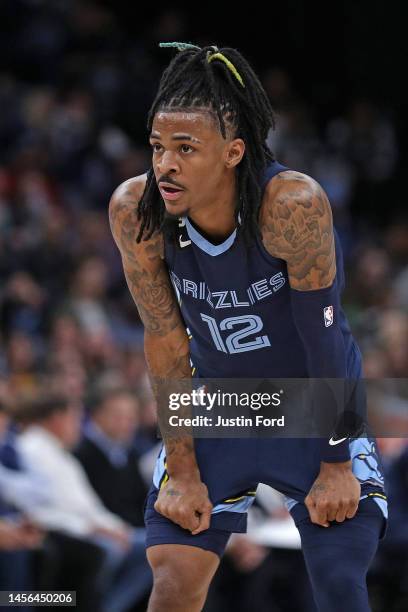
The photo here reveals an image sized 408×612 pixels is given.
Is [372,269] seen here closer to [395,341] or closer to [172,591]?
[395,341]

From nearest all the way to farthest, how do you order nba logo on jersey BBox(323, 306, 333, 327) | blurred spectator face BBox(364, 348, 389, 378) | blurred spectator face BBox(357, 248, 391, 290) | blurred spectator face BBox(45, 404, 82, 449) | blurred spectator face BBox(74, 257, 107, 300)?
nba logo on jersey BBox(323, 306, 333, 327) < blurred spectator face BBox(45, 404, 82, 449) < blurred spectator face BBox(364, 348, 389, 378) < blurred spectator face BBox(74, 257, 107, 300) < blurred spectator face BBox(357, 248, 391, 290)

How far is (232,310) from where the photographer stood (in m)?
3.64

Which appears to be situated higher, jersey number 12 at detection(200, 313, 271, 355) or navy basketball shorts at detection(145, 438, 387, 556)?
jersey number 12 at detection(200, 313, 271, 355)

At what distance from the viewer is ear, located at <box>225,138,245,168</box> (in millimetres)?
3486

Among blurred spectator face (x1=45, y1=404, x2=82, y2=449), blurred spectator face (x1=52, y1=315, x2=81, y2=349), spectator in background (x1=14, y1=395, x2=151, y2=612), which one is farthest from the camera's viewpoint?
blurred spectator face (x1=52, y1=315, x2=81, y2=349)

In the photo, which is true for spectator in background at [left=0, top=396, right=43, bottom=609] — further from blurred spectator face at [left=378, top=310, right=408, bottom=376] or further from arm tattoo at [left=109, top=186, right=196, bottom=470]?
blurred spectator face at [left=378, top=310, right=408, bottom=376]

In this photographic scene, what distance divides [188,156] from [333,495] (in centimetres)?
113

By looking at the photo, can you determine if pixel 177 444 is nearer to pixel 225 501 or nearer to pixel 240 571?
pixel 225 501

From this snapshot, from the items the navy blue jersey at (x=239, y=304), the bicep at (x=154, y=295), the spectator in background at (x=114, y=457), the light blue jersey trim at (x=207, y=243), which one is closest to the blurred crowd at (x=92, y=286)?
the spectator in background at (x=114, y=457)

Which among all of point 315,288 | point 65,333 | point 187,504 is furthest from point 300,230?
point 65,333

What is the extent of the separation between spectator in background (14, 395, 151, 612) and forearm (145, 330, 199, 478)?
2.33 meters

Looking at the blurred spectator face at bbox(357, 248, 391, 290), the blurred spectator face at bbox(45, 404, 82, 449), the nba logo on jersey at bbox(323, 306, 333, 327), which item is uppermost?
the nba logo on jersey at bbox(323, 306, 333, 327)

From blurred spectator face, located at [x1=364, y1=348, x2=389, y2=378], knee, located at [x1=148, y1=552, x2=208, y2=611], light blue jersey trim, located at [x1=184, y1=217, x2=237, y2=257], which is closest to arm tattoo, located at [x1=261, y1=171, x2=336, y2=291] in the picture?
light blue jersey trim, located at [x1=184, y1=217, x2=237, y2=257]

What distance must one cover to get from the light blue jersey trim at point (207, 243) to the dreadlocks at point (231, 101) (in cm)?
7
